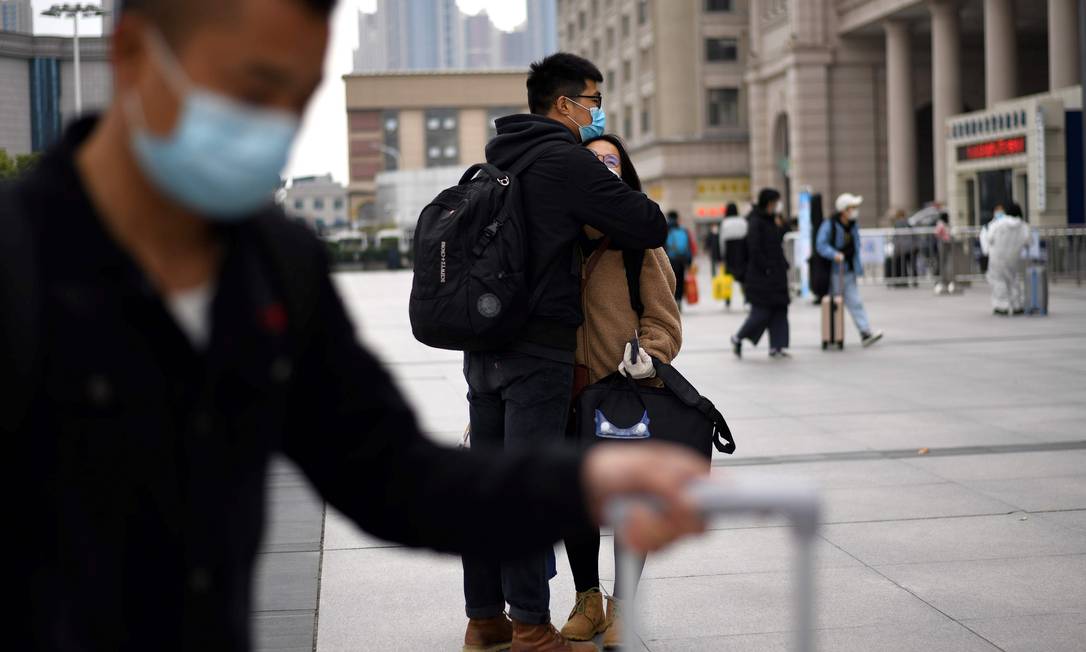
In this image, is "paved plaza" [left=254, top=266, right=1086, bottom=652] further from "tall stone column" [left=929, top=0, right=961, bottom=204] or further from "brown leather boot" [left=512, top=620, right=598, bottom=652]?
"tall stone column" [left=929, top=0, right=961, bottom=204]

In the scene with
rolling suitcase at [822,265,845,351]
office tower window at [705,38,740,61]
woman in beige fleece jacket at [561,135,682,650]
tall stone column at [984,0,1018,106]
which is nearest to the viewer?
woman in beige fleece jacket at [561,135,682,650]

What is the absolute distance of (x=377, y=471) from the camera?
185 centimetres

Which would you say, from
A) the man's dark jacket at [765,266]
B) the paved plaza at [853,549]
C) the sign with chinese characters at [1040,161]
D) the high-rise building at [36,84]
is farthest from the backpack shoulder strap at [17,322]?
→ the high-rise building at [36,84]

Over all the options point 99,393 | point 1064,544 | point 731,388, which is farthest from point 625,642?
point 731,388

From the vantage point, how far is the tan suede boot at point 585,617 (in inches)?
204

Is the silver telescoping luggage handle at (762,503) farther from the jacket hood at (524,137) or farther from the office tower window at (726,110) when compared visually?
the office tower window at (726,110)

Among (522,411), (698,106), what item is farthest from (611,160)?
(698,106)

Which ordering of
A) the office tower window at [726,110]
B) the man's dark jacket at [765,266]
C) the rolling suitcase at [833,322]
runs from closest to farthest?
the man's dark jacket at [765,266], the rolling suitcase at [833,322], the office tower window at [726,110]

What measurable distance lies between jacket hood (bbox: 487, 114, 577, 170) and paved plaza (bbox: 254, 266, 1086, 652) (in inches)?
30.5

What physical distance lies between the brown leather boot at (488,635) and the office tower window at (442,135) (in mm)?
165790

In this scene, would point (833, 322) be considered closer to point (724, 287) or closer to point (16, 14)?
point (724, 287)

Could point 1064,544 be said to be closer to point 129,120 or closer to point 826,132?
point 129,120

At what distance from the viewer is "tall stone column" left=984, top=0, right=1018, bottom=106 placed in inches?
1748

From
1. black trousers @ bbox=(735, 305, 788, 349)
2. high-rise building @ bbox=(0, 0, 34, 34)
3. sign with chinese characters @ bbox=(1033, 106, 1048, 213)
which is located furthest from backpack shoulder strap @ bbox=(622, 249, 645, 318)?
sign with chinese characters @ bbox=(1033, 106, 1048, 213)
